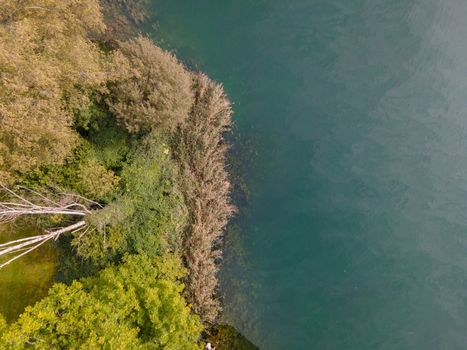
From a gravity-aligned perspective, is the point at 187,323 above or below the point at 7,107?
below

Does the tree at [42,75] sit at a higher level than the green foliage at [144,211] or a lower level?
higher

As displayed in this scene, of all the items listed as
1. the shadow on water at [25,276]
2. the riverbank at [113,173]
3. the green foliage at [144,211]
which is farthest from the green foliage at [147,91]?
the shadow on water at [25,276]

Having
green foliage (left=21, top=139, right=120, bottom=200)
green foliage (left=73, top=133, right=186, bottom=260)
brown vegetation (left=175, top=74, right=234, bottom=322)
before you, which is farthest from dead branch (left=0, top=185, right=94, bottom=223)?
brown vegetation (left=175, top=74, right=234, bottom=322)

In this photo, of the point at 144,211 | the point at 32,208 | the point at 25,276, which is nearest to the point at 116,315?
the point at 144,211

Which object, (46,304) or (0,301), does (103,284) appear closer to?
(46,304)

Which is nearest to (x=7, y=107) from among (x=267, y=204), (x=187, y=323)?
(x=187, y=323)

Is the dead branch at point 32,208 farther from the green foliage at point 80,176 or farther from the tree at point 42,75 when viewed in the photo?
the tree at point 42,75
